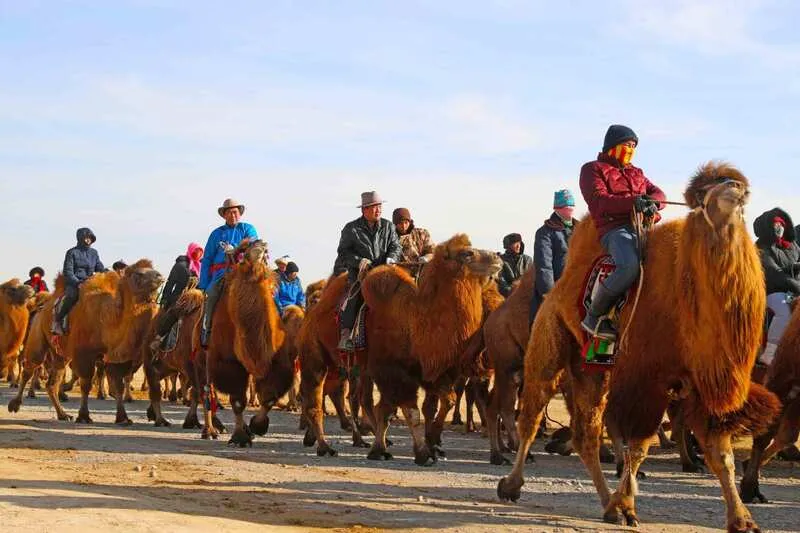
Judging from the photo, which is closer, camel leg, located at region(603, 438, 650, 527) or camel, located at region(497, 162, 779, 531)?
camel, located at region(497, 162, 779, 531)

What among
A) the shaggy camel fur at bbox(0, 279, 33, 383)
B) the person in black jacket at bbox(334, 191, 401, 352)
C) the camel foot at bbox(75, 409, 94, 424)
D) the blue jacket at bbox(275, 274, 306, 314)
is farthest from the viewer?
the shaggy camel fur at bbox(0, 279, 33, 383)

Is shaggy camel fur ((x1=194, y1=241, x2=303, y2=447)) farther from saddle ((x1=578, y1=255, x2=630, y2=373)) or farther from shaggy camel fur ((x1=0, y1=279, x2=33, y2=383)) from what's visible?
shaggy camel fur ((x1=0, y1=279, x2=33, y2=383))

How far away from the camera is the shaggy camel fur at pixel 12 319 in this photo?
2145cm

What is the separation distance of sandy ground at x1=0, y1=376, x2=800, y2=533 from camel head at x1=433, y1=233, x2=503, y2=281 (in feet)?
6.66

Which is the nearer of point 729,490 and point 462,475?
point 729,490

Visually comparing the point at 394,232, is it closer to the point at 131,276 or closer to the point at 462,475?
the point at 462,475

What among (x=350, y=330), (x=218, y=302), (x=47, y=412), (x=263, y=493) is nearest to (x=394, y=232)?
(x=350, y=330)

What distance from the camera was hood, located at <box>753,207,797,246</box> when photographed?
42.3ft

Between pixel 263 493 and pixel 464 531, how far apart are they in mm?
2349

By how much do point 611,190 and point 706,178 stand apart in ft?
3.12

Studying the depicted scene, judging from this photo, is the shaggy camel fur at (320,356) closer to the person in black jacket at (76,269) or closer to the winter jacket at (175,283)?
the winter jacket at (175,283)

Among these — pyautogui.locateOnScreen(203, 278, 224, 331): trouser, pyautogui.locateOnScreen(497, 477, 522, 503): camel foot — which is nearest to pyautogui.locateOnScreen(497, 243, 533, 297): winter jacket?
pyautogui.locateOnScreen(203, 278, 224, 331): trouser

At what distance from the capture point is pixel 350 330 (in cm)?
1334

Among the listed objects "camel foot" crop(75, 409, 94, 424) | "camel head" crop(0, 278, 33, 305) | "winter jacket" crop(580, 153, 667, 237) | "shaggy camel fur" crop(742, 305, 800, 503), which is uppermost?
"winter jacket" crop(580, 153, 667, 237)
